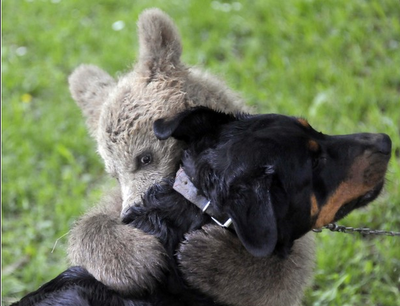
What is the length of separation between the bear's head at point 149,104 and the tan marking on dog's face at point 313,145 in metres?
0.82

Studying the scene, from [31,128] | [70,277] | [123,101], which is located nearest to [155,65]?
[123,101]

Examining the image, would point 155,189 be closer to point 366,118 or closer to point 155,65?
point 155,65

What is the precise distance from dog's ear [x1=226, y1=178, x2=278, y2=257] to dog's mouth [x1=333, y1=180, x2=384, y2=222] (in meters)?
0.54

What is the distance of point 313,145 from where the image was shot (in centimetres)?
333

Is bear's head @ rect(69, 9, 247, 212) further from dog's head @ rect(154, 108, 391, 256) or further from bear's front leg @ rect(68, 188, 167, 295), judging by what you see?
dog's head @ rect(154, 108, 391, 256)

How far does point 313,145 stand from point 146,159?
1018 millimetres

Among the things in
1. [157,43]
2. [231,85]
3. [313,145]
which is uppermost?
[157,43]

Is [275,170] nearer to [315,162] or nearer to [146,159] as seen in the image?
[315,162]

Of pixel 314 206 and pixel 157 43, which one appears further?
pixel 157 43

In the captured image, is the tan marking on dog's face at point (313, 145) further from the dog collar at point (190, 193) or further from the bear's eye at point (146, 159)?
the bear's eye at point (146, 159)

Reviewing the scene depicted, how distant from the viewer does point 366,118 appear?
18.3 feet

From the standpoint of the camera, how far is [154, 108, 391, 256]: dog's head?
3.02m

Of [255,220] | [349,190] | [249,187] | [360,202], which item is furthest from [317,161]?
[255,220]

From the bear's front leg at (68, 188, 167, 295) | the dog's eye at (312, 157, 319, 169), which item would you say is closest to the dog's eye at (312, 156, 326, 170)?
the dog's eye at (312, 157, 319, 169)
